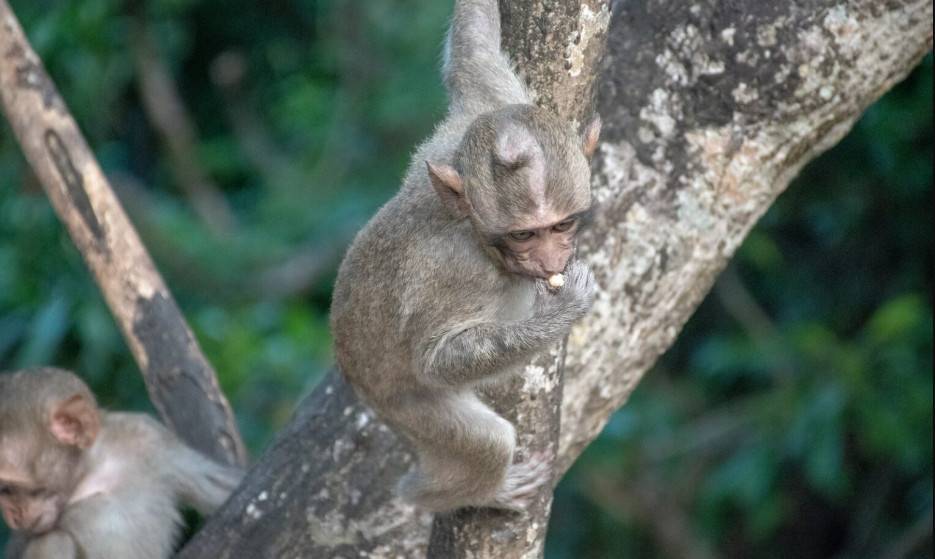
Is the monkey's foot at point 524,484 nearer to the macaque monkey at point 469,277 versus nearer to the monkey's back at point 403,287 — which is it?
the macaque monkey at point 469,277

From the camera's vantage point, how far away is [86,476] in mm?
5758

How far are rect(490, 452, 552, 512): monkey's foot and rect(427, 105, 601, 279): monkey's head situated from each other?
0.62 metres

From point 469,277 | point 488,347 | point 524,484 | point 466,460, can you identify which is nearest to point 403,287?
point 469,277

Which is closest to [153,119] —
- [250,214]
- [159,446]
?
[250,214]

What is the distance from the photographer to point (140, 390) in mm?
8602

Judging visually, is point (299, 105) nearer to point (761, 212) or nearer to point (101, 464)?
point (101, 464)

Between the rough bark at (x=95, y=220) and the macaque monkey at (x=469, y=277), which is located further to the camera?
the rough bark at (x=95, y=220)

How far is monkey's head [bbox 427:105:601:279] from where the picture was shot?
3750mm

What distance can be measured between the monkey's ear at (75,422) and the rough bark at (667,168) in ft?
3.36

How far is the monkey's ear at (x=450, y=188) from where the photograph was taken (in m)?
3.91

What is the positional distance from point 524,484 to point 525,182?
1.00 meters

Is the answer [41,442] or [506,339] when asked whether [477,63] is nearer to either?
[506,339]

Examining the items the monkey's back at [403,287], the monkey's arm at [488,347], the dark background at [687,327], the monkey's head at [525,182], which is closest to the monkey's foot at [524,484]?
the monkey's arm at [488,347]

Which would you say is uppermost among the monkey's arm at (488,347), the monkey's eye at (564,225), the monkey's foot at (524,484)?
the monkey's eye at (564,225)
